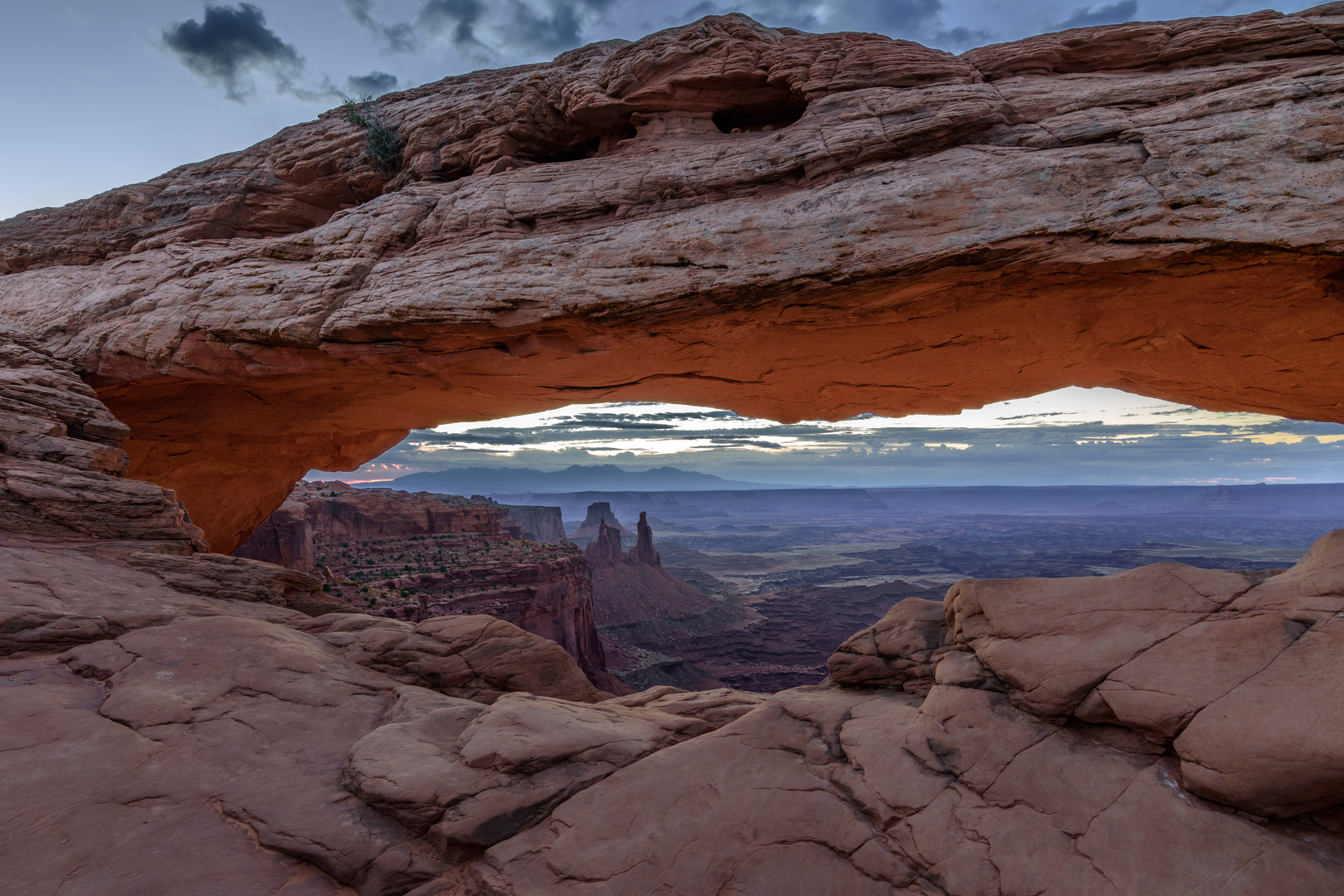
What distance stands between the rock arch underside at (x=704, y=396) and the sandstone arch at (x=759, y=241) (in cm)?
7

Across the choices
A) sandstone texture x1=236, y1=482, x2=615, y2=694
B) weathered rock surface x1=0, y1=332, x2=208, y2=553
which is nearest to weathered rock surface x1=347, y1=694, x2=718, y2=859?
weathered rock surface x1=0, y1=332, x2=208, y2=553

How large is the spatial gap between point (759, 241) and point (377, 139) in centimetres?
1007

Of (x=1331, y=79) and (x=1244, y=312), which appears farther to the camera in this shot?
(x=1244, y=312)

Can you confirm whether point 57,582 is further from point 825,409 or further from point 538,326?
point 825,409

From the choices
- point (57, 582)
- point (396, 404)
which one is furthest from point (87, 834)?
point (396, 404)

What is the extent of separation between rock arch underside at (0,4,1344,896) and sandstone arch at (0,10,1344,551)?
0.07 meters

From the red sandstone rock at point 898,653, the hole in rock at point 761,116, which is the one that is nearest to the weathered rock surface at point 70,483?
the red sandstone rock at point 898,653

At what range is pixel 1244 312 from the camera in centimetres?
788

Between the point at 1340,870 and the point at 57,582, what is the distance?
1305cm

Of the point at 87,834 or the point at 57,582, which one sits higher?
the point at 57,582

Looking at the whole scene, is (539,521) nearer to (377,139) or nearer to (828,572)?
(828,572)

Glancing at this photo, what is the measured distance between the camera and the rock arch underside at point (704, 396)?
15.3 ft

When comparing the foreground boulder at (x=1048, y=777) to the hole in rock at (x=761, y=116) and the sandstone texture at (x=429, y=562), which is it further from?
the sandstone texture at (x=429, y=562)

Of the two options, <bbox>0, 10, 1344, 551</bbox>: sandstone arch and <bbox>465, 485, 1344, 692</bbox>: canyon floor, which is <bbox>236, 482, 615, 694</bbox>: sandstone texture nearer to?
<bbox>465, 485, 1344, 692</bbox>: canyon floor
